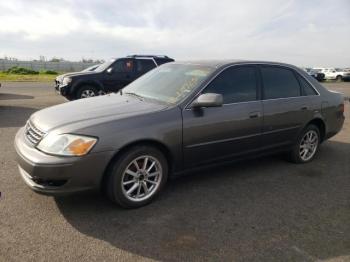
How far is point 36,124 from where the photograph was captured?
3684 millimetres

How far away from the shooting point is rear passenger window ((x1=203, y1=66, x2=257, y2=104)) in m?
4.30

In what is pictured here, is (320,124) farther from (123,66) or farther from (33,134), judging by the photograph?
(123,66)

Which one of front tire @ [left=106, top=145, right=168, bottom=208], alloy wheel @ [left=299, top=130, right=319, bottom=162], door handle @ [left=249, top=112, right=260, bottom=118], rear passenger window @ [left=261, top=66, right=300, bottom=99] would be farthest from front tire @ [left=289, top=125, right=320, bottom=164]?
front tire @ [left=106, top=145, right=168, bottom=208]

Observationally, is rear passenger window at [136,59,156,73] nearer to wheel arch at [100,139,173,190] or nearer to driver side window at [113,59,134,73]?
driver side window at [113,59,134,73]

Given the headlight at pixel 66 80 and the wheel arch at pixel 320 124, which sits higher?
the headlight at pixel 66 80

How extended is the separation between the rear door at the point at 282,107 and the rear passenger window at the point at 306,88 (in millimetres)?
73

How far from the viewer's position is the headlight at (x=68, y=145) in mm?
→ 3260

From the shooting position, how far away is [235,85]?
449 centimetres

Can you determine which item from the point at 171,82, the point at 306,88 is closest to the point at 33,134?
the point at 171,82

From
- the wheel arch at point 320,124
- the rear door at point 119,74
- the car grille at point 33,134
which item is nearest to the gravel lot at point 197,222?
the car grille at point 33,134

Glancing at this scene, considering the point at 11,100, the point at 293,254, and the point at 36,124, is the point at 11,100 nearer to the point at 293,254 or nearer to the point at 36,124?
the point at 36,124

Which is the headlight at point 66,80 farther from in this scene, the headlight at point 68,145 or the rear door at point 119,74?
the headlight at point 68,145

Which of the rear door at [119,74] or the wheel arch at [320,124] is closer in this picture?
the wheel arch at [320,124]

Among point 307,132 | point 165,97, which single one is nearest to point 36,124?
point 165,97
